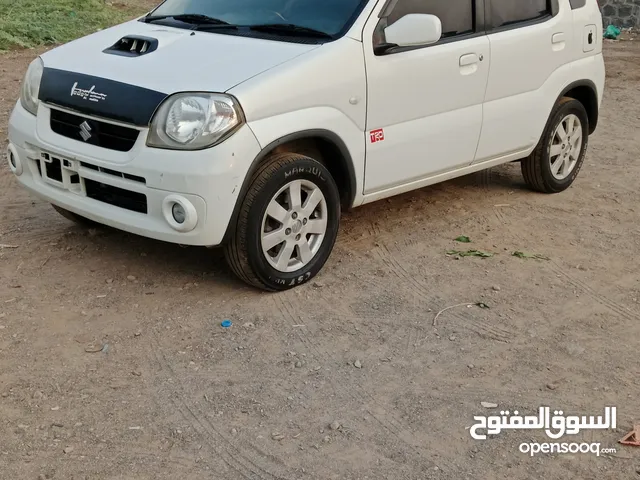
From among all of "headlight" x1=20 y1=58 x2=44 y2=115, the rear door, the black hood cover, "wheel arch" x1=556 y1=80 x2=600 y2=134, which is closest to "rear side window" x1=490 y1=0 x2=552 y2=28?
the rear door

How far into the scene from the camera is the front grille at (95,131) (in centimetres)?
479

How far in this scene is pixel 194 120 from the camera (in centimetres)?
464

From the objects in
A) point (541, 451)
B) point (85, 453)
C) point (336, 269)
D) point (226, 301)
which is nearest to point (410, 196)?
point (336, 269)

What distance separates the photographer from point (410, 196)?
689cm

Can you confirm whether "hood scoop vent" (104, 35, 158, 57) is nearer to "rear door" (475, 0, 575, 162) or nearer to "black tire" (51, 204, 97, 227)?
"black tire" (51, 204, 97, 227)

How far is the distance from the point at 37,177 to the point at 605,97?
7445mm

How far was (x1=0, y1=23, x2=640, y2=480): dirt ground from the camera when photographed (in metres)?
3.70

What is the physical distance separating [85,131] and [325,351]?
5.78 ft

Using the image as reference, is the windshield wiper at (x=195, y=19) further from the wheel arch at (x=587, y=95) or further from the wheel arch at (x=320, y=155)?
the wheel arch at (x=587, y=95)

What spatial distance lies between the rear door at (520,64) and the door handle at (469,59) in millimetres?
174

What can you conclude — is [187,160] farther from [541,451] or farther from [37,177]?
[541,451]

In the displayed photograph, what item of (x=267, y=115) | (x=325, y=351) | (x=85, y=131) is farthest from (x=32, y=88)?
(x=325, y=351)

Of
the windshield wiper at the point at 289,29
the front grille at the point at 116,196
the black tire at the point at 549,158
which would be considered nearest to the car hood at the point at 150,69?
the windshield wiper at the point at 289,29

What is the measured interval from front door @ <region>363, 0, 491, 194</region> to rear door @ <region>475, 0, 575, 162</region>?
0.13 m
